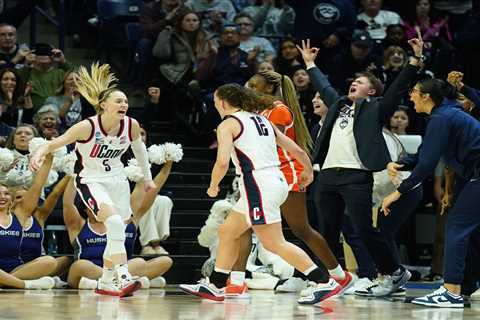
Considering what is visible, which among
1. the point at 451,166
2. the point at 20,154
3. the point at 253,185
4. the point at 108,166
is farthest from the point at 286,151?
the point at 20,154

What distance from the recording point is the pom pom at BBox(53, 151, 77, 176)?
34.2 feet

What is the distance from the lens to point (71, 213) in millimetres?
10602

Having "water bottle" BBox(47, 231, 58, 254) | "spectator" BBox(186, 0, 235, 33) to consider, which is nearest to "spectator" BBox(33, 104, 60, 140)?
"water bottle" BBox(47, 231, 58, 254)

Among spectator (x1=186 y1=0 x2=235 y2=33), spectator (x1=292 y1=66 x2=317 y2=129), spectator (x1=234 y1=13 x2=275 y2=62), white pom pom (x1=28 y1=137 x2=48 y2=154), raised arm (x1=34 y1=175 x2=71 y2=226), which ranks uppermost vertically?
spectator (x1=186 y1=0 x2=235 y2=33)

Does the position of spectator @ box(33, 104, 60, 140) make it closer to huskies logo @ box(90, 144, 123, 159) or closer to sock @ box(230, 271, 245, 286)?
huskies logo @ box(90, 144, 123, 159)

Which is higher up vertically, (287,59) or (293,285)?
(287,59)

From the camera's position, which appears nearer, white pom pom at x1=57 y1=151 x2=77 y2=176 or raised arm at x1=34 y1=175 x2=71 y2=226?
white pom pom at x1=57 y1=151 x2=77 y2=176

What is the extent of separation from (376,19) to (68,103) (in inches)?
183

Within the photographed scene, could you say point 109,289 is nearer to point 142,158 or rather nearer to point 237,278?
point 237,278

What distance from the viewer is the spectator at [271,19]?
15.1m

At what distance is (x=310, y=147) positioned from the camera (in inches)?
391

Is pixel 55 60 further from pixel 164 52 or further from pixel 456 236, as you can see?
pixel 456 236

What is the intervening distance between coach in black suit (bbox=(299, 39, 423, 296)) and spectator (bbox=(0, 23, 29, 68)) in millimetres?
4795

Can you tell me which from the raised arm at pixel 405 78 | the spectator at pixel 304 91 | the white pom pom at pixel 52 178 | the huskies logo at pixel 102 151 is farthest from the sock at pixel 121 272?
the spectator at pixel 304 91
